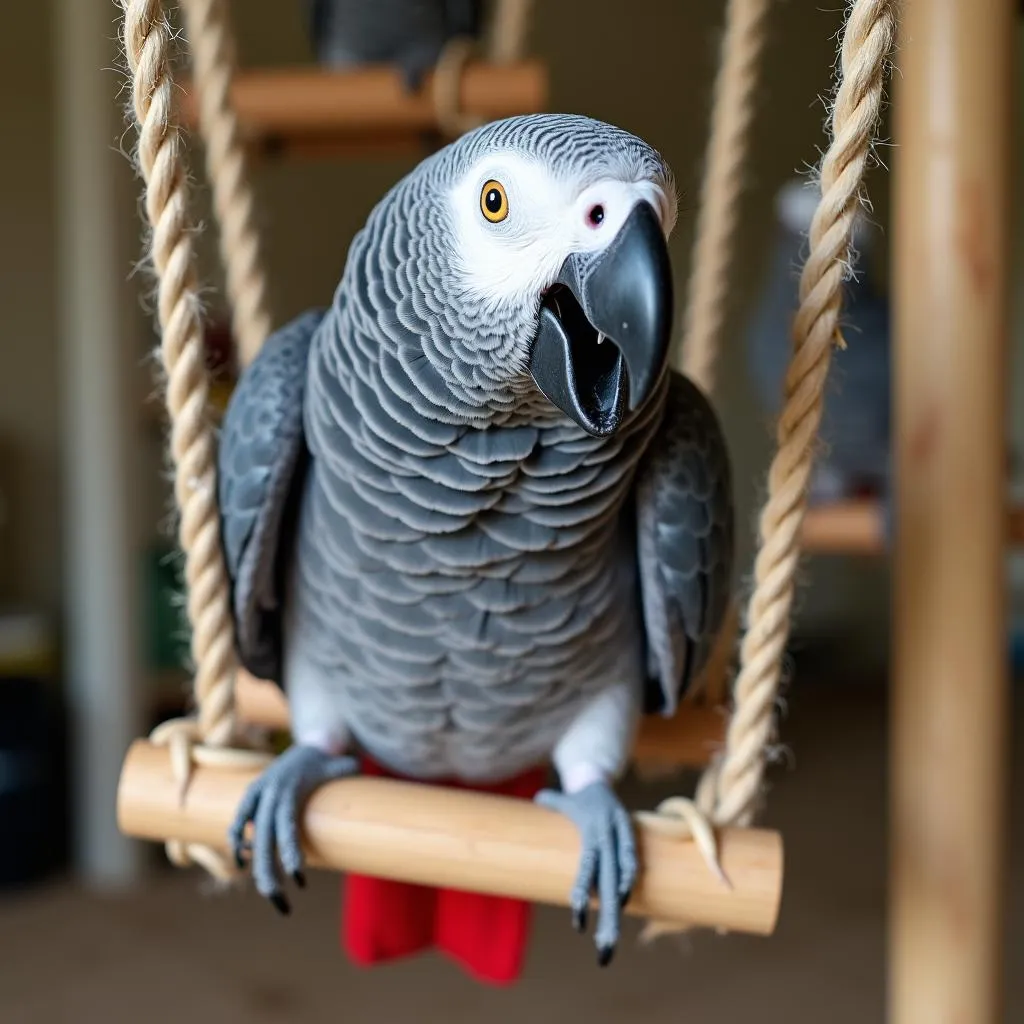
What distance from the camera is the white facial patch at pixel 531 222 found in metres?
0.46

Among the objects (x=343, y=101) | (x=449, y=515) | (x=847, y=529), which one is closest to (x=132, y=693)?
(x=343, y=101)

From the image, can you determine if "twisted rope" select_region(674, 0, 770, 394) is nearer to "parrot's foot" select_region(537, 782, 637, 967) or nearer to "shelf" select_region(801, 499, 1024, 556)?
"parrot's foot" select_region(537, 782, 637, 967)

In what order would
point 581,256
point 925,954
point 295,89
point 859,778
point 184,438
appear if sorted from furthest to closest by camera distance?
point 859,778
point 295,89
point 925,954
point 184,438
point 581,256

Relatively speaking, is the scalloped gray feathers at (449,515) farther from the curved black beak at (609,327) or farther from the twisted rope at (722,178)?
the twisted rope at (722,178)

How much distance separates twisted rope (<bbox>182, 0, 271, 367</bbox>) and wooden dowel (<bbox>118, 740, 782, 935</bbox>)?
0.40 m

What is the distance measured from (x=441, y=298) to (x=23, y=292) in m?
2.14

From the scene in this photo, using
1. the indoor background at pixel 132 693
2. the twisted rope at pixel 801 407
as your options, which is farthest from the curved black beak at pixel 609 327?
the indoor background at pixel 132 693

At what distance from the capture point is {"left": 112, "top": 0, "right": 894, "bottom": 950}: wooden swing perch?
1.68 feet

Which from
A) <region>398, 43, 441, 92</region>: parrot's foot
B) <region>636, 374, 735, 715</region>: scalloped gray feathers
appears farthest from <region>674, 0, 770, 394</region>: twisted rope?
<region>398, 43, 441, 92</region>: parrot's foot

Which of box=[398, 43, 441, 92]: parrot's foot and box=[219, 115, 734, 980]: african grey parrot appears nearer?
box=[219, 115, 734, 980]: african grey parrot

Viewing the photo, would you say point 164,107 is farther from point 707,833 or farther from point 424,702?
point 707,833

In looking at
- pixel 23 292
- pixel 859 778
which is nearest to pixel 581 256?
pixel 23 292

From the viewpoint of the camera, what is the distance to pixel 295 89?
1.18 m

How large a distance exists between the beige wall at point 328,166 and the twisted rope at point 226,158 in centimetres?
73
